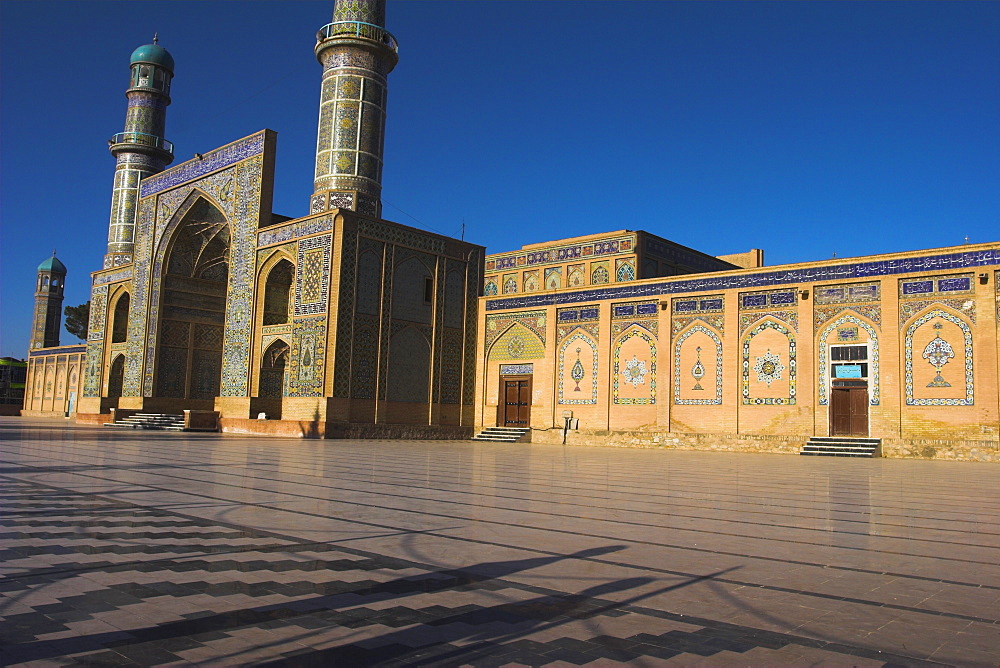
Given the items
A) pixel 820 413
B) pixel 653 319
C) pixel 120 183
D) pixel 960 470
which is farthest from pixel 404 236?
pixel 120 183

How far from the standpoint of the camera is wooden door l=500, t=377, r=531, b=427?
19.2m

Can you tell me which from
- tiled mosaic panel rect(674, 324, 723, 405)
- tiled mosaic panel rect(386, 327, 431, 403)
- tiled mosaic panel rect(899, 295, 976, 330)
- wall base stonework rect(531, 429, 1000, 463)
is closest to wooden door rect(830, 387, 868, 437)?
wall base stonework rect(531, 429, 1000, 463)

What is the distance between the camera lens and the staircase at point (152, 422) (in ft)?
66.3

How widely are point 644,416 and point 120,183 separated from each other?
2069cm

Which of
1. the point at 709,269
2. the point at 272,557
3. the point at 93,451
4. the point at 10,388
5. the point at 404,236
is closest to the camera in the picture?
the point at 272,557

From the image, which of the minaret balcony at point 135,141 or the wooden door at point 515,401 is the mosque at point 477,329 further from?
the minaret balcony at point 135,141

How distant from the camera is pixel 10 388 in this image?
41812 mm

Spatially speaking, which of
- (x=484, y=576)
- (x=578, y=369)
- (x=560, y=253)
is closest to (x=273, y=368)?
(x=578, y=369)

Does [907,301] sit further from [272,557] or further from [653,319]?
[272,557]

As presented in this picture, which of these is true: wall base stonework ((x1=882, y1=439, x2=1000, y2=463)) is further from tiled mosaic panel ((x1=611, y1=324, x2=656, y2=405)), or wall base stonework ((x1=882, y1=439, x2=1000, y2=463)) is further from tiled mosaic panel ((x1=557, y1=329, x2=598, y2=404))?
tiled mosaic panel ((x1=557, y1=329, x2=598, y2=404))

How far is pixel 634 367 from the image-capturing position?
1733 centimetres

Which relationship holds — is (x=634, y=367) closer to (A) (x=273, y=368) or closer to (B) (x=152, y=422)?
(A) (x=273, y=368)

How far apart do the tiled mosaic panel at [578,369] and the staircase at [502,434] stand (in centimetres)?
118

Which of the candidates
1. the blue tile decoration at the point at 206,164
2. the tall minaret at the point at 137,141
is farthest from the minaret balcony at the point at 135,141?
the blue tile decoration at the point at 206,164
